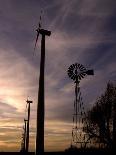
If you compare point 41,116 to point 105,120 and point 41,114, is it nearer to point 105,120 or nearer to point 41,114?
point 41,114

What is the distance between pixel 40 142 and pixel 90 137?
6837 centimetres

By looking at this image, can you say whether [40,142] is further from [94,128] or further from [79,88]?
[94,128]

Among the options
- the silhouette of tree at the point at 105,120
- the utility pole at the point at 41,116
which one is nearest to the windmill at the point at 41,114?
the utility pole at the point at 41,116

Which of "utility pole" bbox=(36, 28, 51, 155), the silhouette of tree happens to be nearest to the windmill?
"utility pole" bbox=(36, 28, 51, 155)

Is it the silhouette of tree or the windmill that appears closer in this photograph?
the windmill

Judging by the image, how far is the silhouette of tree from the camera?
90062 mm

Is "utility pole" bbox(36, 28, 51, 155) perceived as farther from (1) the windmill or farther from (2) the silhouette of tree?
(2) the silhouette of tree

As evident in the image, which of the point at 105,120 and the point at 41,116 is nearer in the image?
the point at 41,116

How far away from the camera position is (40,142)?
94.1ft

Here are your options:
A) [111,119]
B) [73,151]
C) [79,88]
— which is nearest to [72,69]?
[79,88]

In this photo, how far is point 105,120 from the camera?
311 ft

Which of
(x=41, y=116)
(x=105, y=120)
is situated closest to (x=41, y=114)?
(x=41, y=116)

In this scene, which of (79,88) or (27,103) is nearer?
(79,88)

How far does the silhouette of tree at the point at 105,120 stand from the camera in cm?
9006
